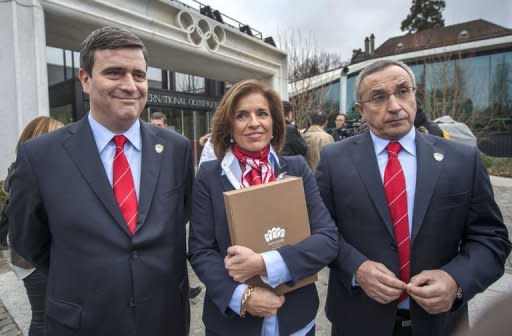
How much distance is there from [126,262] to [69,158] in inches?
21.5

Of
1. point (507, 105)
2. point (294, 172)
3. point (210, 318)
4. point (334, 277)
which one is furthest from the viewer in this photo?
point (507, 105)

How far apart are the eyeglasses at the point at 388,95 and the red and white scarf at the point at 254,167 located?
0.63 m

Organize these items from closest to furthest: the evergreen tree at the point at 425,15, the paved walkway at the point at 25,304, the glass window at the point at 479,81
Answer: the paved walkway at the point at 25,304 → the glass window at the point at 479,81 → the evergreen tree at the point at 425,15

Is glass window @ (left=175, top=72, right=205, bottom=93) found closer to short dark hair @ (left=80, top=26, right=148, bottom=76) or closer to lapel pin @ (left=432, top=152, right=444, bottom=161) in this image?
short dark hair @ (left=80, top=26, right=148, bottom=76)

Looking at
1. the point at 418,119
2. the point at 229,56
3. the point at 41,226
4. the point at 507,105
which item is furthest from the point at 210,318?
the point at 507,105

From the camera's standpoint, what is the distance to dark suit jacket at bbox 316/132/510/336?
5.25 ft

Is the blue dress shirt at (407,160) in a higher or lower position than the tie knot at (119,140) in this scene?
lower

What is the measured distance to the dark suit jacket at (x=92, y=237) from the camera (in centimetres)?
147

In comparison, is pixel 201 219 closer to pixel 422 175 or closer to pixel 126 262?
pixel 126 262

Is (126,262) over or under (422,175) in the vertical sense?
under

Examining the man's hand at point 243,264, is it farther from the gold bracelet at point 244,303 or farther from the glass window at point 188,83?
the glass window at point 188,83

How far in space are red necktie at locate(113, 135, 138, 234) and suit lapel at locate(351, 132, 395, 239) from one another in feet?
3.78

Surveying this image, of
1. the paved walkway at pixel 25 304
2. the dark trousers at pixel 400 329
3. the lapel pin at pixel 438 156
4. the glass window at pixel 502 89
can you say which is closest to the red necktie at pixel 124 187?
the dark trousers at pixel 400 329

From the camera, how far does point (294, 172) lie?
5.64ft
